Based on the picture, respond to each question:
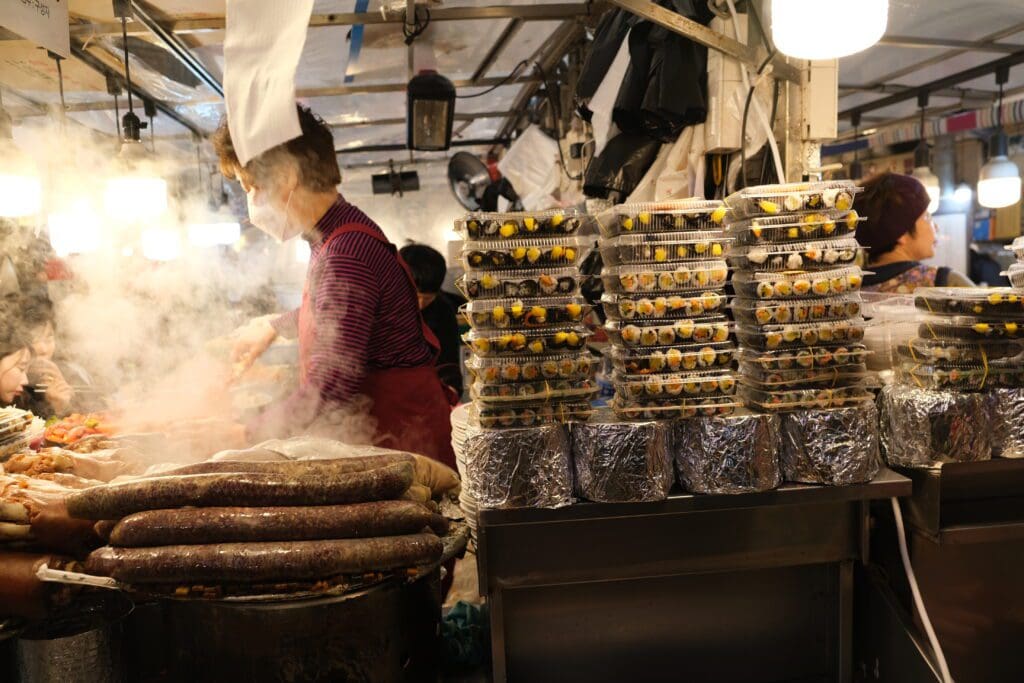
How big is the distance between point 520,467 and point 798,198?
1084 millimetres

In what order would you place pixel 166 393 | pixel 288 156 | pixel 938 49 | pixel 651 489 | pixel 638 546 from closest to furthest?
1. pixel 651 489
2. pixel 638 546
3. pixel 288 156
4. pixel 166 393
5. pixel 938 49

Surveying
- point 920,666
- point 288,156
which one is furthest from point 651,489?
point 288,156

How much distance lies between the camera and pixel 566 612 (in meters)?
2.06

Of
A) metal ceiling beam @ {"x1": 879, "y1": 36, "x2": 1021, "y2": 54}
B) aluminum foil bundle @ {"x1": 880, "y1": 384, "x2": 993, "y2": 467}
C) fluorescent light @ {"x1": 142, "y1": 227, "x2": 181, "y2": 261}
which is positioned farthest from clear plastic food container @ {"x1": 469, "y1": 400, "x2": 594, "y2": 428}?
fluorescent light @ {"x1": 142, "y1": 227, "x2": 181, "y2": 261}

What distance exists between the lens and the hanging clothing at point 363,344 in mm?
2438

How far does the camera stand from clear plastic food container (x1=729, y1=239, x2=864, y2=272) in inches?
75.9

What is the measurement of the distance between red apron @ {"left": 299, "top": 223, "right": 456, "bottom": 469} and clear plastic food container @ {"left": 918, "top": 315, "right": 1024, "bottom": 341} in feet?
5.49

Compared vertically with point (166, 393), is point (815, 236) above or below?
above

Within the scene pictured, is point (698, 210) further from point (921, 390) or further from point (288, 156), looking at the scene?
point (288, 156)

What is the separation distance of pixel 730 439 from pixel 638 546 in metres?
0.42

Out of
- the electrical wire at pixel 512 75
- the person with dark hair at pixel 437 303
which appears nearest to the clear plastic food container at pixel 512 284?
the person with dark hair at pixel 437 303

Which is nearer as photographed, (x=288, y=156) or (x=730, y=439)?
(x=730, y=439)

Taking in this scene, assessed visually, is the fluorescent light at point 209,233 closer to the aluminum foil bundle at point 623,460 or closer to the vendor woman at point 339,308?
the vendor woman at point 339,308

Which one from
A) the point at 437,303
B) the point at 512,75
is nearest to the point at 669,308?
the point at 437,303
